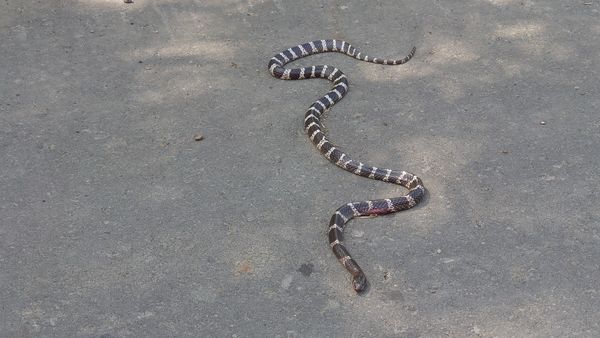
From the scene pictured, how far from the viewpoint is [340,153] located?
8.55m

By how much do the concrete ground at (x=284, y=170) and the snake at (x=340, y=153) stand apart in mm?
135

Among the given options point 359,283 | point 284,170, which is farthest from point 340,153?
point 359,283

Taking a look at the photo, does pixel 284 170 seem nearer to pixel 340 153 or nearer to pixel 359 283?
pixel 340 153

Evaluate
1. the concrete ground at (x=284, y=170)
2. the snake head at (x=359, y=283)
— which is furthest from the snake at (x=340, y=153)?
the concrete ground at (x=284, y=170)

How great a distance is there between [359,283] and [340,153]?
208 cm

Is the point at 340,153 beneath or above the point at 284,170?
above

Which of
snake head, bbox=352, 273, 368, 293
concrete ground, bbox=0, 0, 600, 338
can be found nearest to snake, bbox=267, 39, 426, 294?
snake head, bbox=352, 273, 368, 293

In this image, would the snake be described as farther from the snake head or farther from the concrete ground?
the concrete ground

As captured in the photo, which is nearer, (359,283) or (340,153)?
(359,283)

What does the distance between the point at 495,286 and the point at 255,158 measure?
10.1 ft

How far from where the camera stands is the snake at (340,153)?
7352 millimetres

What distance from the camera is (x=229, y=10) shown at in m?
11.6

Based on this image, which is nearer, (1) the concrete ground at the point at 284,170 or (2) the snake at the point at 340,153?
(1) the concrete ground at the point at 284,170

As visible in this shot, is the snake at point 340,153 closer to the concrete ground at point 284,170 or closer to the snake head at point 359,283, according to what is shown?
the snake head at point 359,283
